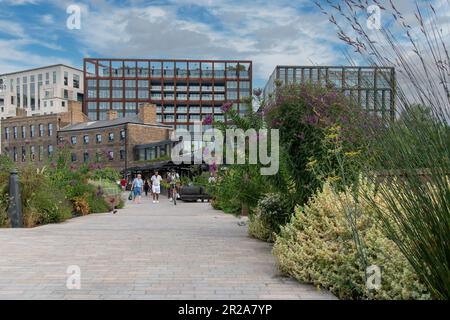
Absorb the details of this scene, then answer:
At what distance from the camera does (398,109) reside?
10.2 ft

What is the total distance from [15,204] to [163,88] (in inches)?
3608

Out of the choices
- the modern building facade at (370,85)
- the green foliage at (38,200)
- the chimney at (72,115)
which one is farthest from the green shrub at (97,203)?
the chimney at (72,115)

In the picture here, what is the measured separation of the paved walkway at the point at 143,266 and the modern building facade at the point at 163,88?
88202mm

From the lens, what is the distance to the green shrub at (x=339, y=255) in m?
3.85

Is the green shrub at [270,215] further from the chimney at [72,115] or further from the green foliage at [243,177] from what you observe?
the chimney at [72,115]

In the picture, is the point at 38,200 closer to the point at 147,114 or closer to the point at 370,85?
the point at 370,85

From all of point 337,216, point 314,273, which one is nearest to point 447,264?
point 314,273

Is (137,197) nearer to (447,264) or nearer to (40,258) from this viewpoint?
(40,258)

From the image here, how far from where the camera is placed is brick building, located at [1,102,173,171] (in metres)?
54.4

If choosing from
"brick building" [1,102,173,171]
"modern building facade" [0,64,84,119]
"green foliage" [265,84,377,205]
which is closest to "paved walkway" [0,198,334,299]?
"green foliage" [265,84,377,205]

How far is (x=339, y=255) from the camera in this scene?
4652 mm
